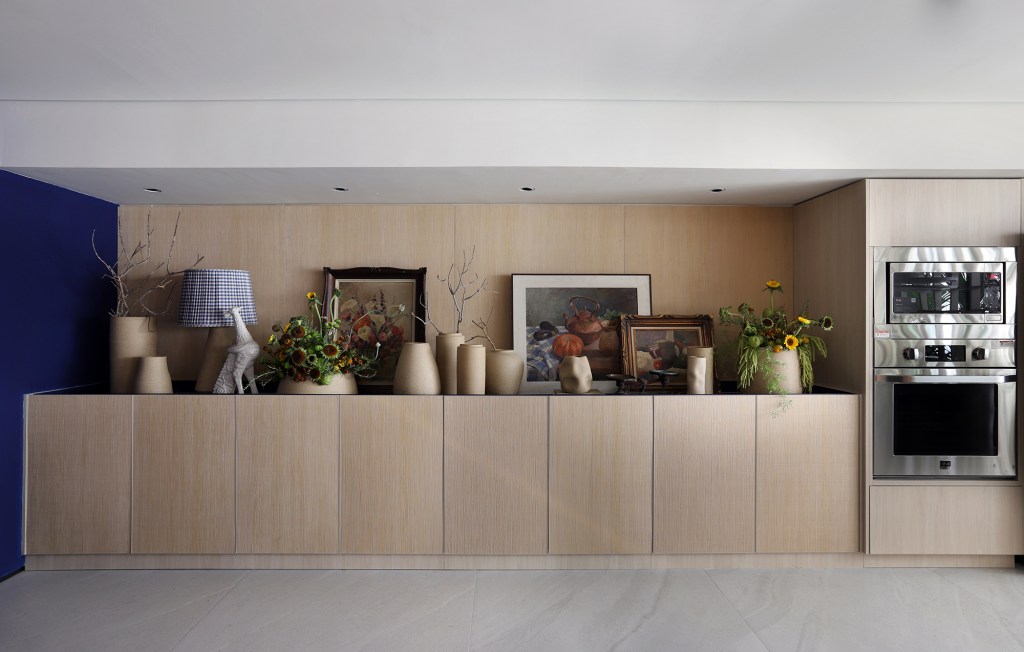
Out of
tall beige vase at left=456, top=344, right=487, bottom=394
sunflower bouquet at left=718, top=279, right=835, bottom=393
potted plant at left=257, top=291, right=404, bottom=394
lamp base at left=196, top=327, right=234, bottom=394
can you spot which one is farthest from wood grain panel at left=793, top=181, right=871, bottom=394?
lamp base at left=196, top=327, right=234, bottom=394

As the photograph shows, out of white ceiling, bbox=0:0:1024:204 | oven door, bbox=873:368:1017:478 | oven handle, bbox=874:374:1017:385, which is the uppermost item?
white ceiling, bbox=0:0:1024:204

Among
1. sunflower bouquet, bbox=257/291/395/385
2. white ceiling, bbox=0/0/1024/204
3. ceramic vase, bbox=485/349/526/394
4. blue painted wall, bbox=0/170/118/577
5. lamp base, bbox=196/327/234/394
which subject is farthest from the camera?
lamp base, bbox=196/327/234/394

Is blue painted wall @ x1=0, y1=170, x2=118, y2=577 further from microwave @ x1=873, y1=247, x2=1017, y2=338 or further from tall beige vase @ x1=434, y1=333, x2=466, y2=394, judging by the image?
microwave @ x1=873, y1=247, x2=1017, y2=338

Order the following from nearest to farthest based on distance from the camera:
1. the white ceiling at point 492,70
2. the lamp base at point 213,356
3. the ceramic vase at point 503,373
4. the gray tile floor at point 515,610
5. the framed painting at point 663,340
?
the white ceiling at point 492,70 < the gray tile floor at point 515,610 < the ceramic vase at point 503,373 < the lamp base at point 213,356 < the framed painting at point 663,340

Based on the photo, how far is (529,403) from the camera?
320 centimetres

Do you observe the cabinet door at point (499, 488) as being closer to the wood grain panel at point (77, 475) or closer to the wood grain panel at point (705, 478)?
the wood grain panel at point (705, 478)

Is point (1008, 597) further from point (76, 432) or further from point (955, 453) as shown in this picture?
point (76, 432)

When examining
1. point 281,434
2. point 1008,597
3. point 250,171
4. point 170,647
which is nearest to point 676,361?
point 1008,597

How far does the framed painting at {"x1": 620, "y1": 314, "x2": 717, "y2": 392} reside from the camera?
12.2ft

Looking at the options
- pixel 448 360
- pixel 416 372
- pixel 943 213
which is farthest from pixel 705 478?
pixel 943 213

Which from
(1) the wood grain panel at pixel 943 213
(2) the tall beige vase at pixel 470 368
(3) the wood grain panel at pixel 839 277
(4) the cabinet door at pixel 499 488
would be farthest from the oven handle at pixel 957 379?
(2) the tall beige vase at pixel 470 368

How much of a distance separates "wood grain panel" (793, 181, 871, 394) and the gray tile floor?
3.37ft

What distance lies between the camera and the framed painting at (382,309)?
379 centimetres

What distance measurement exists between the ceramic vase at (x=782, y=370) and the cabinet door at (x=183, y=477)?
8.90 ft
